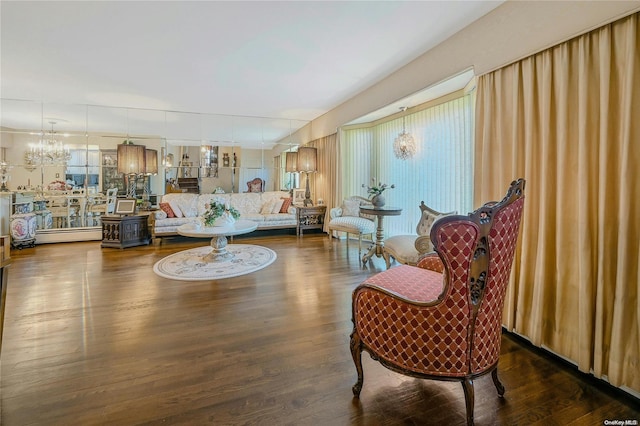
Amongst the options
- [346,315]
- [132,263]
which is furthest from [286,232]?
[346,315]

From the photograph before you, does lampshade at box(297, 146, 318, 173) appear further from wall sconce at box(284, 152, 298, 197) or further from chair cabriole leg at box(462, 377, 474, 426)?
chair cabriole leg at box(462, 377, 474, 426)

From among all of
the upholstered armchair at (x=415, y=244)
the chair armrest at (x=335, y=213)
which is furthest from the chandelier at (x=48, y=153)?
the upholstered armchair at (x=415, y=244)

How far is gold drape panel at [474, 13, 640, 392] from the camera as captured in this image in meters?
1.58

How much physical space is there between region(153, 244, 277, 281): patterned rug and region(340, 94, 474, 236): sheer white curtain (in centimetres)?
238

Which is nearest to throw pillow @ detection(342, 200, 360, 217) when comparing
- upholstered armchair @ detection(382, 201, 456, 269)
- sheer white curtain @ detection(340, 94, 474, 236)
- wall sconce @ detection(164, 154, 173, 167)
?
sheer white curtain @ detection(340, 94, 474, 236)

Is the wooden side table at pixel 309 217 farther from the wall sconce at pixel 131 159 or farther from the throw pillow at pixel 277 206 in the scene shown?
the wall sconce at pixel 131 159

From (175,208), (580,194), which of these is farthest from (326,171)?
(580,194)

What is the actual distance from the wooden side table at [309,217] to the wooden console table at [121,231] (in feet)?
10.4

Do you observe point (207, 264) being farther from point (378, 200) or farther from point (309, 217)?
point (309, 217)

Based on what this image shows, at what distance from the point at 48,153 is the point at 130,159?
7.40ft

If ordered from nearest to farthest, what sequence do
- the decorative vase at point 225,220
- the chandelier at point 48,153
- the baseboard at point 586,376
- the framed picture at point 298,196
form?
1. the baseboard at point 586,376
2. the decorative vase at point 225,220
3. the chandelier at point 48,153
4. the framed picture at point 298,196

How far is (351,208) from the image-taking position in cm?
527

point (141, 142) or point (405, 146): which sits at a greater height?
point (141, 142)

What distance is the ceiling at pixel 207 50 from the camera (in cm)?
258
